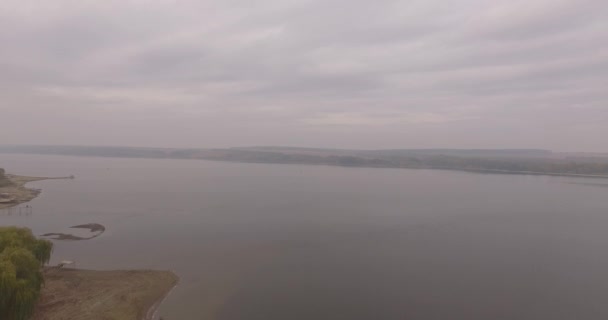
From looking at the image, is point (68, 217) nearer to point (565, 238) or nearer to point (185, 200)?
point (185, 200)

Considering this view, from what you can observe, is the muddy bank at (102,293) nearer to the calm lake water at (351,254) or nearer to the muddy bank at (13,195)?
the calm lake water at (351,254)

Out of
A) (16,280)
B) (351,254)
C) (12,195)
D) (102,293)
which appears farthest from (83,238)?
(12,195)

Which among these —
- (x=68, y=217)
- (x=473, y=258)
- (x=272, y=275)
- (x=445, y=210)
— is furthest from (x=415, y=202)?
(x=68, y=217)

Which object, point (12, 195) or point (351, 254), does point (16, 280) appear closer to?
point (351, 254)

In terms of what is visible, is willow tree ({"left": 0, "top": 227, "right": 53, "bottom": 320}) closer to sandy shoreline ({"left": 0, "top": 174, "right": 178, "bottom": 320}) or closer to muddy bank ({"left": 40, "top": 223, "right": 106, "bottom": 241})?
sandy shoreline ({"left": 0, "top": 174, "right": 178, "bottom": 320})

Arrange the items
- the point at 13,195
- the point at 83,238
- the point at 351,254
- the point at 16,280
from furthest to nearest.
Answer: the point at 13,195
the point at 83,238
the point at 351,254
the point at 16,280

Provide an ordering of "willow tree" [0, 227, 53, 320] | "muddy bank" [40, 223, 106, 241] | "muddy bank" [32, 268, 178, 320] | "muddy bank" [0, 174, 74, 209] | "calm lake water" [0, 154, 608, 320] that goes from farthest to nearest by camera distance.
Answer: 1. "muddy bank" [0, 174, 74, 209]
2. "muddy bank" [40, 223, 106, 241]
3. "calm lake water" [0, 154, 608, 320]
4. "muddy bank" [32, 268, 178, 320]
5. "willow tree" [0, 227, 53, 320]

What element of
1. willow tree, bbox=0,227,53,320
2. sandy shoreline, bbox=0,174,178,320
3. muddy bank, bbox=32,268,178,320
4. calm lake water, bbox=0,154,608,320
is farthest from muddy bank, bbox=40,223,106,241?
willow tree, bbox=0,227,53,320
